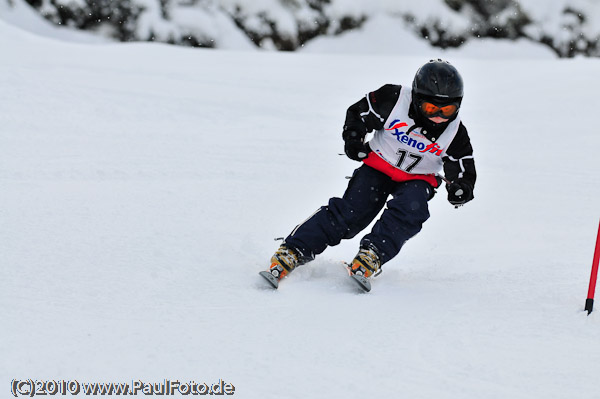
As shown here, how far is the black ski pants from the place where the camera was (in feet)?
10.6

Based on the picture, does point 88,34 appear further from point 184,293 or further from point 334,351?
point 334,351

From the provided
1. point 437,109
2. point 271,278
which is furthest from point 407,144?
point 271,278

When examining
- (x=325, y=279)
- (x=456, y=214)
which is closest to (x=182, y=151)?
(x=456, y=214)

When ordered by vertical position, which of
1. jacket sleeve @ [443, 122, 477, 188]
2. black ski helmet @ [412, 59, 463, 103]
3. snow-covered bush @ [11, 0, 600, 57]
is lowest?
snow-covered bush @ [11, 0, 600, 57]

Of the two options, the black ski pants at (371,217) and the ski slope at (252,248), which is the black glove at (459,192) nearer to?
the black ski pants at (371,217)

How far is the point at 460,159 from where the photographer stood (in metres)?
3.36

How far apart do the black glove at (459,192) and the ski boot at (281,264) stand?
2.65ft

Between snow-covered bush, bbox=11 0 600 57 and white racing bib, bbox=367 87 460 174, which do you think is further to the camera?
snow-covered bush, bbox=11 0 600 57

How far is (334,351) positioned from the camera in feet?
7.64

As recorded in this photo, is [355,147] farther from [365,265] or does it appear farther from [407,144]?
[365,265]

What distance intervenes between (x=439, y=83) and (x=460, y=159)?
1.40ft

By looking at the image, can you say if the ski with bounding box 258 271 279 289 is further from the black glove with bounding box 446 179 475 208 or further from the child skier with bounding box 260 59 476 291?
the black glove with bounding box 446 179 475 208

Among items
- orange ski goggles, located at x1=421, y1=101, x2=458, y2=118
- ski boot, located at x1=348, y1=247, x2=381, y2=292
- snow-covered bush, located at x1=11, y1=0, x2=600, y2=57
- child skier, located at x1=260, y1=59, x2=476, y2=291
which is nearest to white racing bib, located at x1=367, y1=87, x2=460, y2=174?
child skier, located at x1=260, y1=59, x2=476, y2=291

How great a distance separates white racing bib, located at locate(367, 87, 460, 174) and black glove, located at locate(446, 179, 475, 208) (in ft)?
0.68
